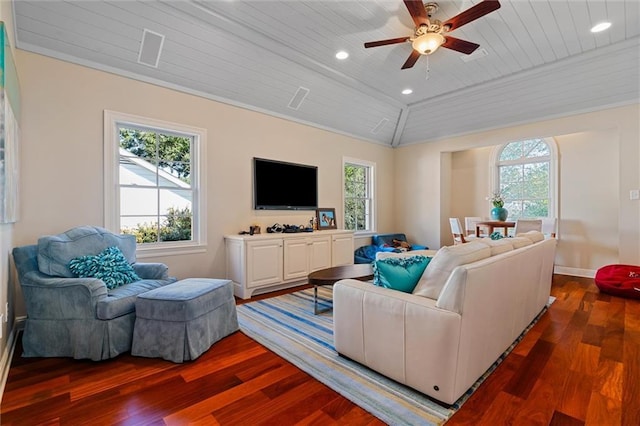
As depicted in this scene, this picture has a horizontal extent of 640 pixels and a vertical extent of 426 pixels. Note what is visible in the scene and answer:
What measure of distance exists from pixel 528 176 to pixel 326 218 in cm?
396

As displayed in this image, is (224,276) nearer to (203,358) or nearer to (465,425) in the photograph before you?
(203,358)

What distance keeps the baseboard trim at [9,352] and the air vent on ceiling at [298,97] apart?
4.00 m

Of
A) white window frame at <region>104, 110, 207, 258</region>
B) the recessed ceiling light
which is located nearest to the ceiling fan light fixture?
the recessed ceiling light

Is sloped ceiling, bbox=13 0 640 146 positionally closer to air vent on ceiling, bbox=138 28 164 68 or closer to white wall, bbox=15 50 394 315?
air vent on ceiling, bbox=138 28 164 68

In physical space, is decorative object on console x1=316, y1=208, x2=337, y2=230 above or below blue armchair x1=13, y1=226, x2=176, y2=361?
above

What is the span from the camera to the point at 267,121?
4.62 meters

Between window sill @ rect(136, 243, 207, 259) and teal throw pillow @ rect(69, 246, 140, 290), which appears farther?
window sill @ rect(136, 243, 207, 259)

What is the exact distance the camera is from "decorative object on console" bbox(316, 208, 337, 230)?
5305mm

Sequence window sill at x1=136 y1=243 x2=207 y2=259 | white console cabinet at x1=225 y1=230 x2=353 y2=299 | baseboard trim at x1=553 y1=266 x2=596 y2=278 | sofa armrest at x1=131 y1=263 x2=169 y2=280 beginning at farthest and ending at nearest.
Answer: baseboard trim at x1=553 y1=266 x2=596 y2=278 < white console cabinet at x1=225 y1=230 x2=353 y2=299 < window sill at x1=136 y1=243 x2=207 y2=259 < sofa armrest at x1=131 y1=263 x2=169 y2=280

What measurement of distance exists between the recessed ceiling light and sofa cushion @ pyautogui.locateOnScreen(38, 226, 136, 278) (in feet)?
17.8

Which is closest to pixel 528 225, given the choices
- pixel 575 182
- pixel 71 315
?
pixel 575 182

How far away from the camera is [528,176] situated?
226 inches

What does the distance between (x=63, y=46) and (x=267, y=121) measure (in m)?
2.41

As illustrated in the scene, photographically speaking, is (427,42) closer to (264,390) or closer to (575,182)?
(264,390)
